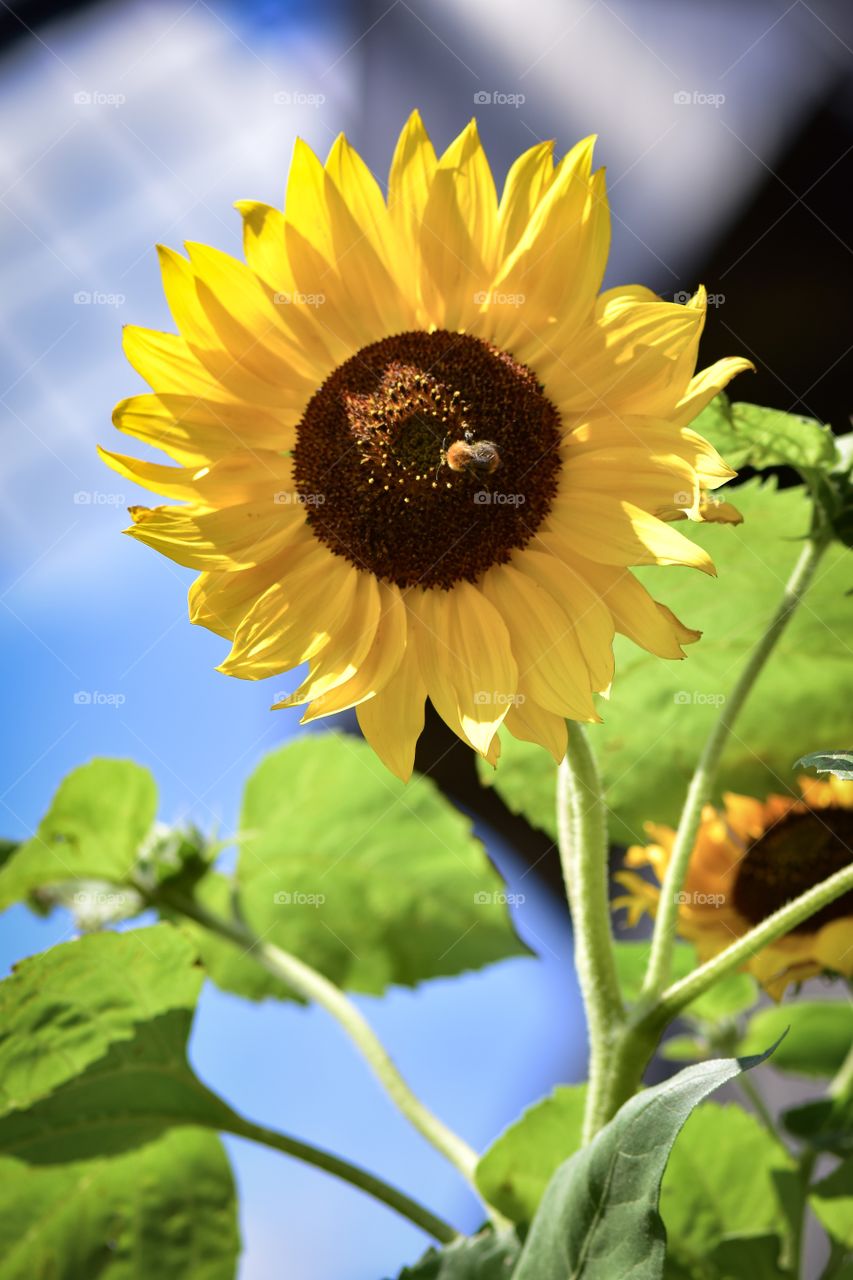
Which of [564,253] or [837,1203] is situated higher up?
[564,253]

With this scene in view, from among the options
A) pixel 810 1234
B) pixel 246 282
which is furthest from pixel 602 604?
pixel 810 1234

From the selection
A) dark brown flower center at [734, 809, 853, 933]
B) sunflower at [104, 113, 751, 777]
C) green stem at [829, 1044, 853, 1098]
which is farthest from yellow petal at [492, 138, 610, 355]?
green stem at [829, 1044, 853, 1098]

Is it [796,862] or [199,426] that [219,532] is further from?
[796,862]

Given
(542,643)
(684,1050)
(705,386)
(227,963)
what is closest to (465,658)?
(542,643)

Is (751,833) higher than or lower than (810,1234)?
higher

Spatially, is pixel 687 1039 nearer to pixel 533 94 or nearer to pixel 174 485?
pixel 174 485
